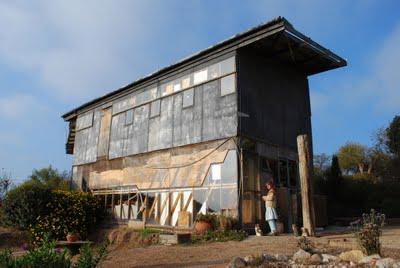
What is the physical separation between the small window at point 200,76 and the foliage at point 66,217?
7781mm

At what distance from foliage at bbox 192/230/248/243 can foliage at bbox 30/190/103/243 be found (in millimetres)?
7306

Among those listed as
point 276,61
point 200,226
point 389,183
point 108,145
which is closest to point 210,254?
point 200,226

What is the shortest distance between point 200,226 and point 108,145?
9590 mm

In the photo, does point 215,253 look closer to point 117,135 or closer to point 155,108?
point 155,108

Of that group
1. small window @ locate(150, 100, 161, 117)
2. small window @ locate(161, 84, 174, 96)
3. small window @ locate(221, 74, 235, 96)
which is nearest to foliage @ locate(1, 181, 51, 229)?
small window @ locate(150, 100, 161, 117)

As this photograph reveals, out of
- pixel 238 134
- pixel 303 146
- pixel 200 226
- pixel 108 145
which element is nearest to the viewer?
pixel 303 146

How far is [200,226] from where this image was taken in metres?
12.6

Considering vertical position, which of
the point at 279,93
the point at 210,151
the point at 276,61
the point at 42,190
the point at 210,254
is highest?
the point at 276,61

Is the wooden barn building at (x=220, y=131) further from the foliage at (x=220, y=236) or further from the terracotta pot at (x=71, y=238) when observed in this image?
the terracotta pot at (x=71, y=238)

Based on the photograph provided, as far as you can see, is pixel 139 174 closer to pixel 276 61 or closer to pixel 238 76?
pixel 238 76

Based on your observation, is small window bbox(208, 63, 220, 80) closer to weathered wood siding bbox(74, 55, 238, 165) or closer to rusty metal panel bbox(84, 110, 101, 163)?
weathered wood siding bbox(74, 55, 238, 165)

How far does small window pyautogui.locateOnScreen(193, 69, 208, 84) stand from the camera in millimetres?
15811

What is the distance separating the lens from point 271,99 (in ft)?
51.5

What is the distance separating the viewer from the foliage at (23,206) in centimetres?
1633
